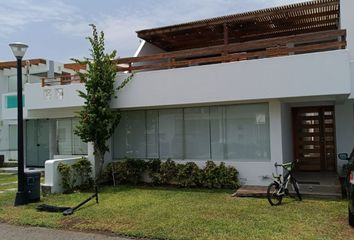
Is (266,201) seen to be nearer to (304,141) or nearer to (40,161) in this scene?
(304,141)

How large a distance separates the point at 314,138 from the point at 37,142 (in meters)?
13.3

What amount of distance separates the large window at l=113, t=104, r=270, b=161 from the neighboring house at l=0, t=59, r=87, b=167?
114 inches

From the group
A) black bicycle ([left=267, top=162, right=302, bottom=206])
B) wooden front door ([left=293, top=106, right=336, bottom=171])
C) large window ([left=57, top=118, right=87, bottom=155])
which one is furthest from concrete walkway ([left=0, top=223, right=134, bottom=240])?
wooden front door ([left=293, top=106, right=336, bottom=171])

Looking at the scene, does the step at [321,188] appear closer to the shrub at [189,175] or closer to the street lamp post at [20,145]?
the shrub at [189,175]

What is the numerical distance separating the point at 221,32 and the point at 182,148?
641 cm

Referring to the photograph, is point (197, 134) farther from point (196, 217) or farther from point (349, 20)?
point (349, 20)

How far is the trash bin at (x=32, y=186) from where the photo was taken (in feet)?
33.4

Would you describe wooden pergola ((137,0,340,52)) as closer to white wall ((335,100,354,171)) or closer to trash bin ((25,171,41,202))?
white wall ((335,100,354,171))

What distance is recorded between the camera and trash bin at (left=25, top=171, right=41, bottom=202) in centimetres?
1017

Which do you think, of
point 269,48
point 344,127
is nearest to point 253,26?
point 269,48

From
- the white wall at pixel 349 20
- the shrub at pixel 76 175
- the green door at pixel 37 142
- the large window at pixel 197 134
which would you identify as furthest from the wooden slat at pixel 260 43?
the green door at pixel 37 142

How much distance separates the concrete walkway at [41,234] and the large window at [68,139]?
7.71 metres

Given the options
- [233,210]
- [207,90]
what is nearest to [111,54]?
[207,90]

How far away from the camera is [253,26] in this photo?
15.3 meters
